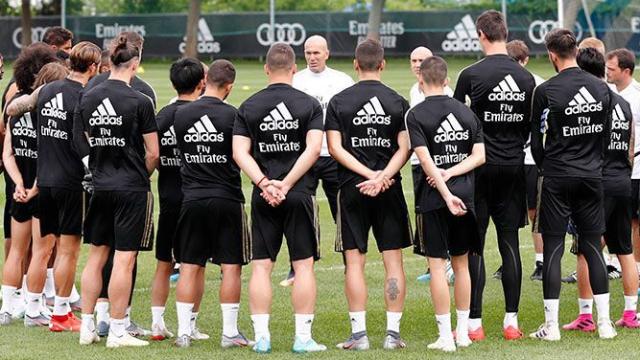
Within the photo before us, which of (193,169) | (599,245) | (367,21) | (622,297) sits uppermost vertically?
(193,169)

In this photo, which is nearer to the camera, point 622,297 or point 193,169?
point 193,169

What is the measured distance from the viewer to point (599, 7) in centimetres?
2500

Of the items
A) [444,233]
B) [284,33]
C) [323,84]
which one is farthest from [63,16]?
[444,233]

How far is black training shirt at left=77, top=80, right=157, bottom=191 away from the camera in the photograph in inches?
358

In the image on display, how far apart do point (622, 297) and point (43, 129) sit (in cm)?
542

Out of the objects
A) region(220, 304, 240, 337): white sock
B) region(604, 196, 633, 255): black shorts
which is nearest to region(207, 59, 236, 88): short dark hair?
region(220, 304, 240, 337): white sock

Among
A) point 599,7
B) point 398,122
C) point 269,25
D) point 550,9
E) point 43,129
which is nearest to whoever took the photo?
point 398,122

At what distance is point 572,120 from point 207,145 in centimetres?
280

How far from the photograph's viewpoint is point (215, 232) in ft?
30.1

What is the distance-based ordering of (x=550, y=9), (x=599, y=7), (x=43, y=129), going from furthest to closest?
1. (x=550, y=9)
2. (x=599, y=7)
3. (x=43, y=129)

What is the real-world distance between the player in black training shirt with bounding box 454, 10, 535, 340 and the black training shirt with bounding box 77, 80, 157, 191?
2.51 metres

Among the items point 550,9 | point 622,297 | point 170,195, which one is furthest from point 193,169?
point 550,9

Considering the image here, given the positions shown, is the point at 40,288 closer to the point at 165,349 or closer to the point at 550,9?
the point at 165,349

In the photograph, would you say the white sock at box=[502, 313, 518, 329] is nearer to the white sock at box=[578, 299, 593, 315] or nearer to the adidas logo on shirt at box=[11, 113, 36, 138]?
the white sock at box=[578, 299, 593, 315]
